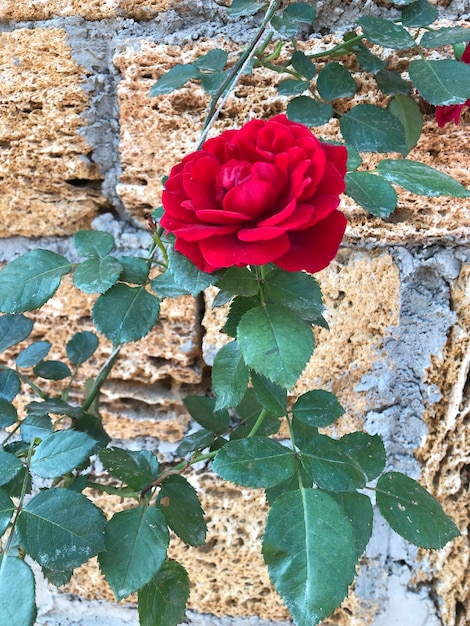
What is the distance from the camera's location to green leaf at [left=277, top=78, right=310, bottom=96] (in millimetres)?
591

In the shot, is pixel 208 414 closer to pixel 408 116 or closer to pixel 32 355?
pixel 32 355

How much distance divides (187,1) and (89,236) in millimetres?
306

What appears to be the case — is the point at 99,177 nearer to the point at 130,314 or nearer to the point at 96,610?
the point at 130,314

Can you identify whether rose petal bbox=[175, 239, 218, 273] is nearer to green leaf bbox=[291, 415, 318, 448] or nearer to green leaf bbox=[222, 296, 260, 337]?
green leaf bbox=[222, 296, 260, 337]

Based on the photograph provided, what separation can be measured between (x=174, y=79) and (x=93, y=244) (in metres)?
0.18

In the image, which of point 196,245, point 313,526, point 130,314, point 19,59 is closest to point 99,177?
point 19,59

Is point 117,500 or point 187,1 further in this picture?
point 117,500

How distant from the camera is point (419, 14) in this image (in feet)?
1.86

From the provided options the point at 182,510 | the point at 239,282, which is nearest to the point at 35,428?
the point at 182,510

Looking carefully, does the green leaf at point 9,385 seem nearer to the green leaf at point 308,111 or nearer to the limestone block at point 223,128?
the limestone block at point 223,128

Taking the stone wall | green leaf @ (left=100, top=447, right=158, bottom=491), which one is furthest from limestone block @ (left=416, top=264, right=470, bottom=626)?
green leaf @ (left=100, top=447, right=158, bottom=491)

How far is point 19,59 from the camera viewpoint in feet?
2.27

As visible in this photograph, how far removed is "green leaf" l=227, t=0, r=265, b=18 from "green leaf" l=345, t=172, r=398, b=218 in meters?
0.22

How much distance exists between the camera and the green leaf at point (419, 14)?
563 mm
